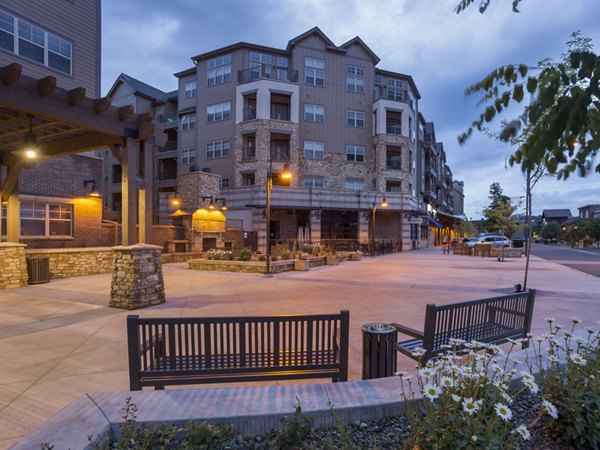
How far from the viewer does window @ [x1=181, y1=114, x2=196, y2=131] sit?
35938mm

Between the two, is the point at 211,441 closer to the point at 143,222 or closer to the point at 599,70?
the point at 599,70

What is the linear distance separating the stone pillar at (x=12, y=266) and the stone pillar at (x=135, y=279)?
17.8 feet

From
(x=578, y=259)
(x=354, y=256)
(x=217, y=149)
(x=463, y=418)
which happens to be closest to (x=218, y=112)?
(x=217, y=149)

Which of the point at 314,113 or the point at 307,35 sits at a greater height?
the point at 307,35

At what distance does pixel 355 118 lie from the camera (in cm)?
3572

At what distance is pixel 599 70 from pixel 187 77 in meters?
40.0

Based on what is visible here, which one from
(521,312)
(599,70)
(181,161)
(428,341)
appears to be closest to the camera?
(599,70)

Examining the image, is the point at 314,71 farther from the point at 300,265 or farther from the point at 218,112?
the point at 300,265

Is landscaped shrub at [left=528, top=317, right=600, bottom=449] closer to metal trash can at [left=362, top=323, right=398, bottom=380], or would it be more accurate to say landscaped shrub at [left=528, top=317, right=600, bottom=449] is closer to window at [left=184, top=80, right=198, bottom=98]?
metal trash can at [left=362, top=323, right=398, bottom=380]

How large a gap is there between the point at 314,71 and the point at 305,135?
21.8ft

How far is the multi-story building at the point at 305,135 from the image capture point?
3188cm

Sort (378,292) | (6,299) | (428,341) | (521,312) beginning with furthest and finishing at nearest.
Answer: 1. (378,292)
2. (6,299)
3. (521,312)
4. (428,341)

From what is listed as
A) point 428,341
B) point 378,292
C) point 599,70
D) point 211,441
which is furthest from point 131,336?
point 378,292

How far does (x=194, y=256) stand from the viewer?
22250 millimetres
